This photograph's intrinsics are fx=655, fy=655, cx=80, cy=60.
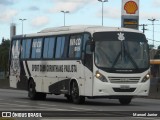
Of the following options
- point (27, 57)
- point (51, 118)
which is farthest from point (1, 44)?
point (51, 118)

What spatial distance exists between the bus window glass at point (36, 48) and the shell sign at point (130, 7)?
1651cm

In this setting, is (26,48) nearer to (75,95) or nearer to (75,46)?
(75,46)

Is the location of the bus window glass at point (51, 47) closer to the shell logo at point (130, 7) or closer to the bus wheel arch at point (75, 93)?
the bus wheel arch at point (75, 93)

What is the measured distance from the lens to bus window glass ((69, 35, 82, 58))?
90.8ft

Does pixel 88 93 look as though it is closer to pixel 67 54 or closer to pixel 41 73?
pixel 67 54

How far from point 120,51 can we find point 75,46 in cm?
217

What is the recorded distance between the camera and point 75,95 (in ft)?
91.2

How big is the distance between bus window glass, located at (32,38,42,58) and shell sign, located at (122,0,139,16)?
650 inches

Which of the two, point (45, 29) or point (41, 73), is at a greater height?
point (45, 29)

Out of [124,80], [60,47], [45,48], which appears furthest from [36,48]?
[124,80]

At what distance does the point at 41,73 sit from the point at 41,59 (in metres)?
0.68

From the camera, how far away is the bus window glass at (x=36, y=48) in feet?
104

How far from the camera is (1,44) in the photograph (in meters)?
156

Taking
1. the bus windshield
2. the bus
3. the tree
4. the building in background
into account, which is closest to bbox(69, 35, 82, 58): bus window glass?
the bus
